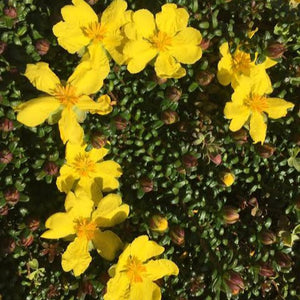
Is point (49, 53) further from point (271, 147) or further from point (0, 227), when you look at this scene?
point (271, 147)

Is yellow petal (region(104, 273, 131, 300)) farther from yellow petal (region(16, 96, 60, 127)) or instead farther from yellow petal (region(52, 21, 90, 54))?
yellow petal (region(52, 21, 90, 54))

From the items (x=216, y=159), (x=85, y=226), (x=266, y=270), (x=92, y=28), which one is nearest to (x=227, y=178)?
(x=216, y=159)

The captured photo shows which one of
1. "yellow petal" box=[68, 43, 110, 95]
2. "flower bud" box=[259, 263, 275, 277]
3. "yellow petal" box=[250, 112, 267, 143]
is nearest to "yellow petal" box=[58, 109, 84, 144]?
"yellow petal" box=[68, 43, 110, 95]

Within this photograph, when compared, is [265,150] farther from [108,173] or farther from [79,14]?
[79,14]

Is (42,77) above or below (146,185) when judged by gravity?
above

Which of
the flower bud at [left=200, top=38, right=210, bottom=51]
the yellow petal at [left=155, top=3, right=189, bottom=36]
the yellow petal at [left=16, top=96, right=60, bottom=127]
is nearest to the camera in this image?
the yellow petal at [left=16, top=96, right=60, bottom=127]

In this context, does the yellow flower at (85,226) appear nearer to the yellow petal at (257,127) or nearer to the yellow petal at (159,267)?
the yellow petal at (159,267)
